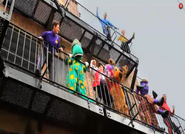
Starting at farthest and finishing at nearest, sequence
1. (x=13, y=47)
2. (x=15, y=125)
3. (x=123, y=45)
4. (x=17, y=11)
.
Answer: (x=123, y=45), (x=17, y=11), (x=13, y=47), (x=15, y=125)

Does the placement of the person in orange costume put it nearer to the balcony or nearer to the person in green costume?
the balcony

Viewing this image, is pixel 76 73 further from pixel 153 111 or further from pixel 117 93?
pixel 153 111

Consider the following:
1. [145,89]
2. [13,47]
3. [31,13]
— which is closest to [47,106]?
[13,47]

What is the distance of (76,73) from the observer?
Result: 6.13 m

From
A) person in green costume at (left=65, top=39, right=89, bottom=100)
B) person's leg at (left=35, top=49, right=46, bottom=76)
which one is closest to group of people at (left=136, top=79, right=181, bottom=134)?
person in green costume at (left=65, top=39, right=89, bottom=100)

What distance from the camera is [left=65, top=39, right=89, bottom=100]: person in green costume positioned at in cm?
593

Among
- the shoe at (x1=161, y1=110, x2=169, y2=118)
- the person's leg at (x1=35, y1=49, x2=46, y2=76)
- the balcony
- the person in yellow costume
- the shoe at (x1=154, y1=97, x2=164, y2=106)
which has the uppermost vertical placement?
the person in yellow costume

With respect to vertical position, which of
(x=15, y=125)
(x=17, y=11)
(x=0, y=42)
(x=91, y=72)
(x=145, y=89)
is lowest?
(x=15, y=125)

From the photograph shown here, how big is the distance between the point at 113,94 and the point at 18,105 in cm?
309

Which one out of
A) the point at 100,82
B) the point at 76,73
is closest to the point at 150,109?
the point at 100,82

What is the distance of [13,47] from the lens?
655cm

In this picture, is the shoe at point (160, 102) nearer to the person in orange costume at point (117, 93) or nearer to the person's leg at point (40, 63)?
the person in orange costume at point (117, 93)

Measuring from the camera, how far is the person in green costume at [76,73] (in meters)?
5.93

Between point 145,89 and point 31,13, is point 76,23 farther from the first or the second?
point 145,89
